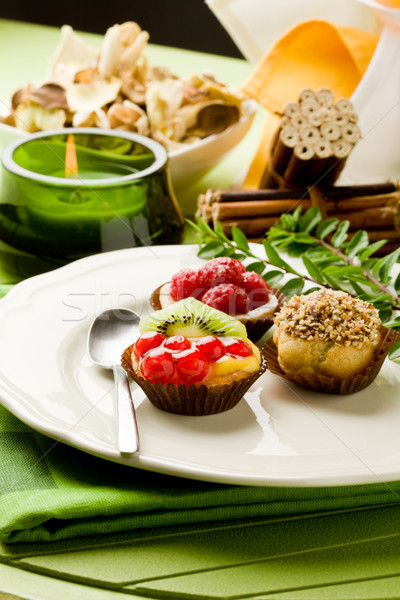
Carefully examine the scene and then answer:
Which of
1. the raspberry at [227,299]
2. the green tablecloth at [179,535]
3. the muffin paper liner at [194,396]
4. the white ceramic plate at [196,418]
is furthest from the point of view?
the raspberry at [227,299]

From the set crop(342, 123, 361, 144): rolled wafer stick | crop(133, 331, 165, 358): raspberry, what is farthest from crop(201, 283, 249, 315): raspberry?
crop(342, 123, 361, 144): rolled wafer stick

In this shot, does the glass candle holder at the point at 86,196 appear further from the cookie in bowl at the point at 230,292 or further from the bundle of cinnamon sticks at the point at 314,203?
the cookie in bowl at the point at 230,292

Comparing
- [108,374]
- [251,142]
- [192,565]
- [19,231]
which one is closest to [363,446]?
[192,565]

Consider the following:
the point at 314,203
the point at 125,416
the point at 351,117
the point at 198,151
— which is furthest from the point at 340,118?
the point at 125,416

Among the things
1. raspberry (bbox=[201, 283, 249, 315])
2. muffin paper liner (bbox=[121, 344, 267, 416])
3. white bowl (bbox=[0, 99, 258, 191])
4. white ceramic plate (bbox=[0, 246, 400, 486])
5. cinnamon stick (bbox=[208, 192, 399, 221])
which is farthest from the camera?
white bowl (bbox=[0, 99, 258, 191])

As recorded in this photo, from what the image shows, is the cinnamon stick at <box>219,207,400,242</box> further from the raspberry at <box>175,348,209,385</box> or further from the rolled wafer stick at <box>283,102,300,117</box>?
the raspberry at <box>175,348,209,385</box>

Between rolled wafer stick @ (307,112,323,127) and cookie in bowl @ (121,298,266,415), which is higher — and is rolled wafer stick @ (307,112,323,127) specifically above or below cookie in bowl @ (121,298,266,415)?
above

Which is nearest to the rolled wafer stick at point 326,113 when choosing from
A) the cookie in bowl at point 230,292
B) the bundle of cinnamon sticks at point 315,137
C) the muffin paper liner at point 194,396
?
the bundle of cinnamon sticks at point 315,137
